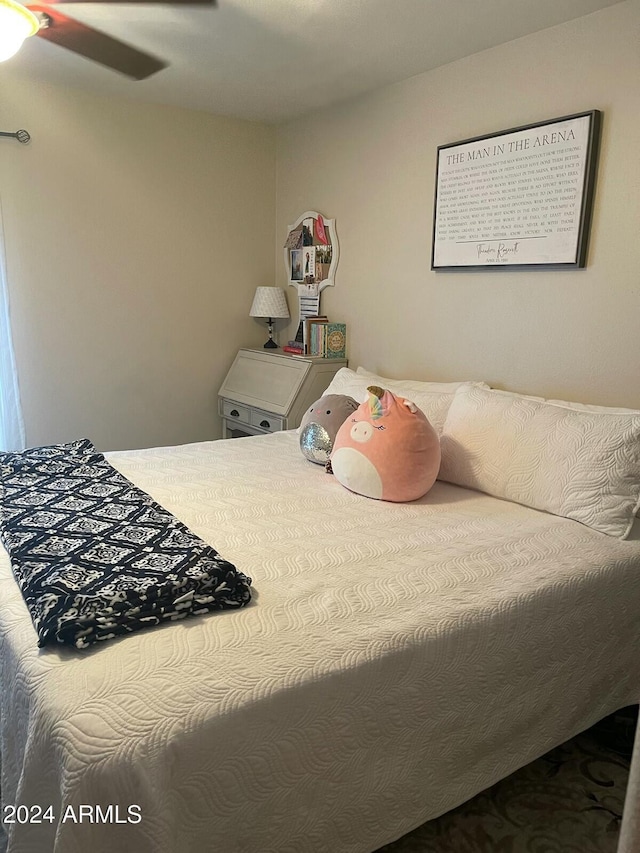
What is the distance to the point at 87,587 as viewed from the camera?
1.31 m

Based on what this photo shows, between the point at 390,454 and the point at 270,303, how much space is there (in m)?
1.93

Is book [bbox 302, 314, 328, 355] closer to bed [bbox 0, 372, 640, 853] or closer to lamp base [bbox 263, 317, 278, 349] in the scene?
lamp base [bbox 263, 317, 278, 349]

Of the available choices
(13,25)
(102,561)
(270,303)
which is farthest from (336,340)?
(102,561)

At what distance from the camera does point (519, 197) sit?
96.6 inches

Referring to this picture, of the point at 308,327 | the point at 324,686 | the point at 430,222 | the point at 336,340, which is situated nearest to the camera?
the point at 324,686

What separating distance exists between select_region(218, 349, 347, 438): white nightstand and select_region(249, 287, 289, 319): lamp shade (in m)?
0.23

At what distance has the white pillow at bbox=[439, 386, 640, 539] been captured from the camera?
1.84 meters

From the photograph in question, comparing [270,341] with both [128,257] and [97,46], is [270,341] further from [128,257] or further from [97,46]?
[97,46]

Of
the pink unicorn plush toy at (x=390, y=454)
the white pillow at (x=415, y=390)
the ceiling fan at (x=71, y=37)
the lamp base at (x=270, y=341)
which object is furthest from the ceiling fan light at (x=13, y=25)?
the lamp base at (x=270, y=341)

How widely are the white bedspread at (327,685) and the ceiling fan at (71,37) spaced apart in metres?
1.41

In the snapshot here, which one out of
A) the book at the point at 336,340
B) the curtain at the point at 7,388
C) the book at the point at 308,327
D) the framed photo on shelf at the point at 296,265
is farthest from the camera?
the framed photo on shelf at the point at 296,265

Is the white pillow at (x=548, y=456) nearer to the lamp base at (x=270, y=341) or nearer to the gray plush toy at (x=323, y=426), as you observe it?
the gray plush toy at (x=323, y=426)

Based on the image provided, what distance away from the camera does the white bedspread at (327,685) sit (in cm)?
104

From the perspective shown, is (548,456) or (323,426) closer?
(548,456)
